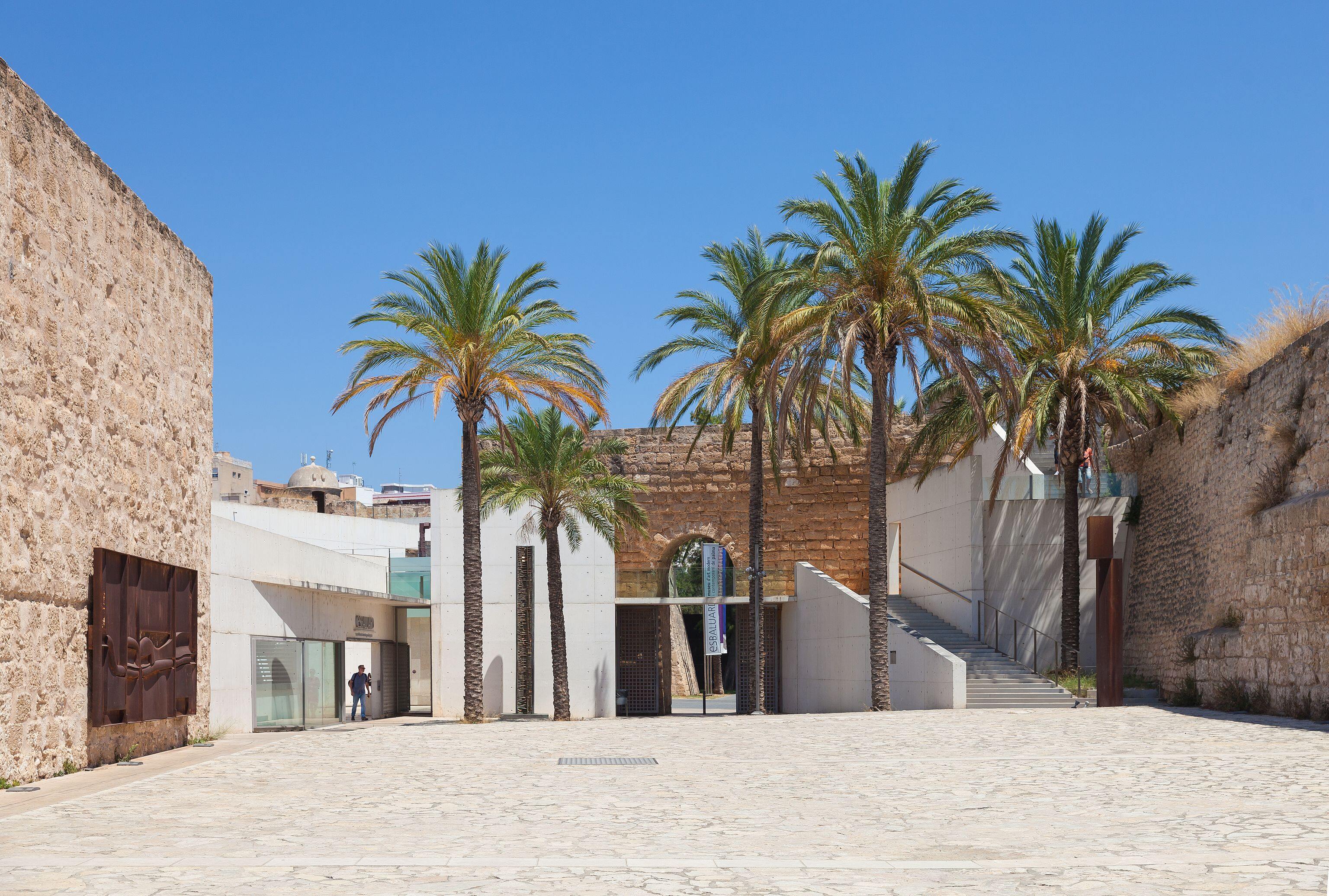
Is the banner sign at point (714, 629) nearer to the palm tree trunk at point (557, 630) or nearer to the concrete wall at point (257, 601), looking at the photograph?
the palm tree trunk at point (557, 630)

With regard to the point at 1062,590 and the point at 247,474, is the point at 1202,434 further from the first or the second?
the point at 247,474

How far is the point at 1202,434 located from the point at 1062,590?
13.9 feet

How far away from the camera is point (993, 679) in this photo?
2255 cm

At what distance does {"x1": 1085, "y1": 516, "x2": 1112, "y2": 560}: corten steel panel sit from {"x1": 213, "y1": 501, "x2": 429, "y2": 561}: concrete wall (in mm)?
25335

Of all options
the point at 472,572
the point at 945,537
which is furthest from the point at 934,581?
the point at 472,572

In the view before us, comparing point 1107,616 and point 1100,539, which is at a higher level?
point 1100,539

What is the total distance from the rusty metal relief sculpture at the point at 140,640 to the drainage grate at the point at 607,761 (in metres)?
4.25

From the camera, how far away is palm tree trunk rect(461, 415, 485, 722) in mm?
23031

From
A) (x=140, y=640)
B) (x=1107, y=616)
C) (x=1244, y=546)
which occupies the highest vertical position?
(x=1244, y=546)

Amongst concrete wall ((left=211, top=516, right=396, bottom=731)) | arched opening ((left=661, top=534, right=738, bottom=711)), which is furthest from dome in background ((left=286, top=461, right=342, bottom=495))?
concrete wall ((left=211, top=516, right=396, bottom=731))

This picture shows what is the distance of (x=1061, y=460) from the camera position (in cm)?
2419

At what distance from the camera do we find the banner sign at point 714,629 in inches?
1014

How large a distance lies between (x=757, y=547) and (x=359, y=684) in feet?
29.2

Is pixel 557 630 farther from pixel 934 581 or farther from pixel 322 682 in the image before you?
pixel 934 581
